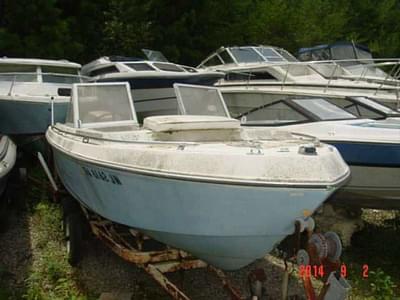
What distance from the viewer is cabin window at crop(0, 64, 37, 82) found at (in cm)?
750

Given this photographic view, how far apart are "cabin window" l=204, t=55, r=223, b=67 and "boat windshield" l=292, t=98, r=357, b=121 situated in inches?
210

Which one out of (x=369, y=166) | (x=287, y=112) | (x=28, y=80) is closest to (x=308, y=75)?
(x=287, y=112)

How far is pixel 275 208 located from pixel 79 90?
2586mm

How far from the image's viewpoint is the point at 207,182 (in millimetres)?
3023

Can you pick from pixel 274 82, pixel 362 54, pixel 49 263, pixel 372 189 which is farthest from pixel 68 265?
pixel 362 54

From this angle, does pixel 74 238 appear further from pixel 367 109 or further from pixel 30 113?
pixel 367 109

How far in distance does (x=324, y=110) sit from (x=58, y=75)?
4.48 m

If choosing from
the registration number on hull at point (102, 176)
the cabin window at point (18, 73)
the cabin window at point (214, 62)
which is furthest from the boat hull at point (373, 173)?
the cabin window at point (214, 62)

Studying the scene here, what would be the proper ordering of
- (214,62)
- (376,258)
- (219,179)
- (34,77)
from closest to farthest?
(219,179) < (376,258) < (34,77) < (214,62)

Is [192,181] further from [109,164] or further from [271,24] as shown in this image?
[271,24]

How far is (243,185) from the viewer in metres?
2.95

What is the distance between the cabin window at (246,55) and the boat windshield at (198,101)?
18.0 feet

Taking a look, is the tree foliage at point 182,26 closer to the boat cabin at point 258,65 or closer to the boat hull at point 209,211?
the boat cabin at point 258,65

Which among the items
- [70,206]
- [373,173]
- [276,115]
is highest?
[276,115]
